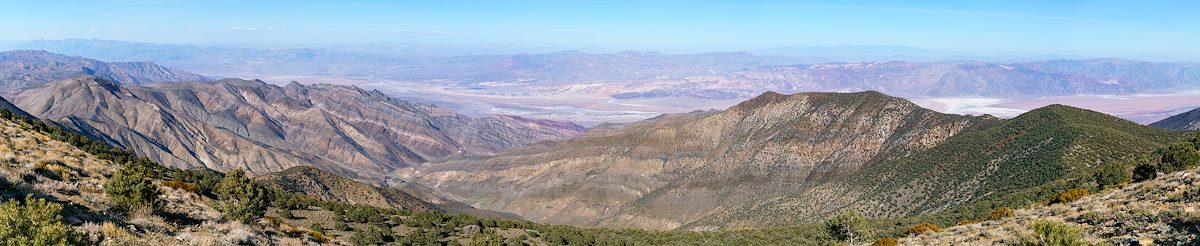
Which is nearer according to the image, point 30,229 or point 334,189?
point 30,229

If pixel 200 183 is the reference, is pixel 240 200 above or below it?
above

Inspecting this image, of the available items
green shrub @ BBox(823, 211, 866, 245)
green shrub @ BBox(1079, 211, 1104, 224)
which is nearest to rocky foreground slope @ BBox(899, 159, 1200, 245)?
green shrub @ BBox(1079, 211, 1104, 224)

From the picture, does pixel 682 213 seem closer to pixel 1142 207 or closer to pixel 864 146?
pixel 864 146

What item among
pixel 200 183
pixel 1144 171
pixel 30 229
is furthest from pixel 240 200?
pixel 1144 171

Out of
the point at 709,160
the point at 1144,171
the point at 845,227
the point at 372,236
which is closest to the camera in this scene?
the point at 372,236

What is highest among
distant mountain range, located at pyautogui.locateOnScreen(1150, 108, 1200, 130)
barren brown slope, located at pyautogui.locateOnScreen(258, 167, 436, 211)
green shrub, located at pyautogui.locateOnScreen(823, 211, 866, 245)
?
green shrub, located at pyautogui.locateOnScreen(823, 211, 866, 245)

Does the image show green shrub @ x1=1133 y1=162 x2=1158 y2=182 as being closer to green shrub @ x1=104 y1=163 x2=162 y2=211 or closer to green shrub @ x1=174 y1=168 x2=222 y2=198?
green shrub @ x1=104 y1=163 x2=162 y2=211

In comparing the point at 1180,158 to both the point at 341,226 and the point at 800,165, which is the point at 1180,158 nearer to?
the point at 341,226

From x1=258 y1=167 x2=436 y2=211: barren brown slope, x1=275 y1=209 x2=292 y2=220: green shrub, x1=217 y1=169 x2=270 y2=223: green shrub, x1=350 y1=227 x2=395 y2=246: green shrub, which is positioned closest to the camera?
x1=217 y1=169 x2=270 y2=223: green shrub
